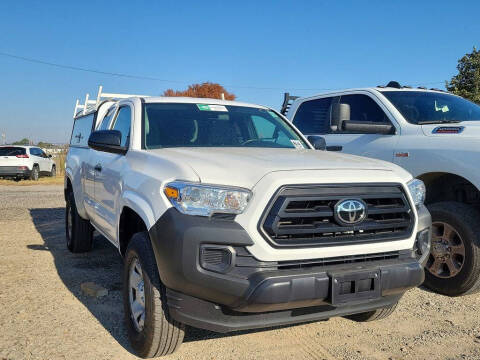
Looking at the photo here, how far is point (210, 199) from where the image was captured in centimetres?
259

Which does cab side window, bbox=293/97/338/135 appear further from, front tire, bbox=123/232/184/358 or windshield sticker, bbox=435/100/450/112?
front tire, bbox=123/232/184/358

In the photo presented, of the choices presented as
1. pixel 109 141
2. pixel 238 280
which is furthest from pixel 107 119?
pixel 238 280

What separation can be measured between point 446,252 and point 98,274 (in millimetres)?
3689

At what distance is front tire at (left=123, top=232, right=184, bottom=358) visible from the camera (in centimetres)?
279

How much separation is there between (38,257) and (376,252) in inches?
186

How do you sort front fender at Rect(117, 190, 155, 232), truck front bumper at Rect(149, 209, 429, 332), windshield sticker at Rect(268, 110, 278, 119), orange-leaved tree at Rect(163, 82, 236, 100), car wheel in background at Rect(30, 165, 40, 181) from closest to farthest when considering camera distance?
truck front bumper at Rect(149, 209, 429, 332) → front fender at Rect(117, 190, 155, 232) → windshield sticker at Rect(268, 110, 278, 119) → car wheel in background at Rect(30, 165, 40, 181) → orange-leaved tree at Rect(163, 82, 236, 100)

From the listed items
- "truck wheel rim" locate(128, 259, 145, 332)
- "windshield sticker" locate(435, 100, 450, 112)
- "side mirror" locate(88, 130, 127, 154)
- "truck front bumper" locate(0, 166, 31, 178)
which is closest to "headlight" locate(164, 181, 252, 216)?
"truck wheel rim" locate(128, 259, 145, 332)

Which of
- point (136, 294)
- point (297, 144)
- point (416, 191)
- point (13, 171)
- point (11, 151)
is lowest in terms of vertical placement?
point (13, 171)

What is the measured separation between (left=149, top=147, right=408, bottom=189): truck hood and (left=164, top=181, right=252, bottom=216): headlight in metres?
0.06

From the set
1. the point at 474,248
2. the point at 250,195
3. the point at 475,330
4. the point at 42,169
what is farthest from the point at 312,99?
the point at 42,169

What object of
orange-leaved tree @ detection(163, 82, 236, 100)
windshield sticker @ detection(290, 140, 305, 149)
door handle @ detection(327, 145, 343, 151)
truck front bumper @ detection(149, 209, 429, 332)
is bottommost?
truck front bumper @ detection(149, 209, 429, 332)

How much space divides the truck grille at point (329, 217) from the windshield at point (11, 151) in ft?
64.1

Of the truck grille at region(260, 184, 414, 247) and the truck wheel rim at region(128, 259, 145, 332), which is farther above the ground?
the truck grille at region(260, 184, 414, 247)

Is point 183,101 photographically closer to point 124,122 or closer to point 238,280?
point 124,122
